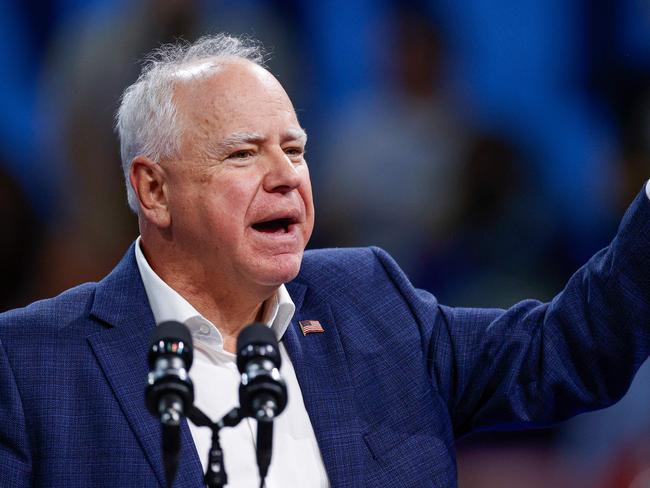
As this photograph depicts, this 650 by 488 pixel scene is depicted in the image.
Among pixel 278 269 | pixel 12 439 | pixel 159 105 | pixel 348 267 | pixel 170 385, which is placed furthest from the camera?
pixel 348 267

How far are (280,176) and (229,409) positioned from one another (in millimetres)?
487

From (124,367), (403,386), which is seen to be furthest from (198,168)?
(403,386)

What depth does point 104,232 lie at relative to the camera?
10.9 feet

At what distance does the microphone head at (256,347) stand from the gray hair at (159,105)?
2.37 ft

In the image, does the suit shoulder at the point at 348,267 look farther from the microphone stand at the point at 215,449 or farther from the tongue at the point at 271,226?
the microphone stand at the point at 215,449

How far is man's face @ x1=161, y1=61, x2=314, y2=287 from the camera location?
6.37 ft

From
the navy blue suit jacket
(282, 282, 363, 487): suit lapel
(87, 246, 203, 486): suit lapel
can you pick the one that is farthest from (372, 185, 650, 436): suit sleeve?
(87, 246, 203, 486): suit lapel

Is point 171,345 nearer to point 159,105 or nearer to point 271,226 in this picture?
point 271,226

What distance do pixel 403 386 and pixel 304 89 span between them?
1735 millimetres

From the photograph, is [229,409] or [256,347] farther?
[229,409]

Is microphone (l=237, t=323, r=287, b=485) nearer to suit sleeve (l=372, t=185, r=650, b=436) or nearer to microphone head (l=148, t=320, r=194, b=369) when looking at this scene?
microphone head (l=148, t=320, r=194, b=369)

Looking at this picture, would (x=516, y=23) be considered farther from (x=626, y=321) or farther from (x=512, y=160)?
(x=626, y=321)

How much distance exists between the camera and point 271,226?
2014mm

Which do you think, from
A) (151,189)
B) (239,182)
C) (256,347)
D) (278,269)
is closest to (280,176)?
(239,182)
